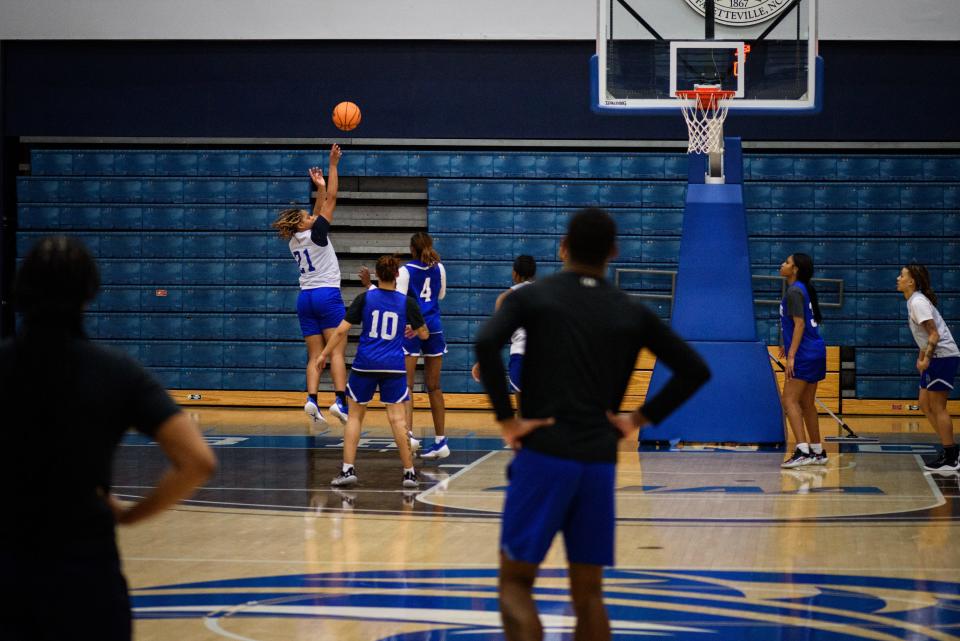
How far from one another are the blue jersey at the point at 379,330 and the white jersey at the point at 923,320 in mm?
3868

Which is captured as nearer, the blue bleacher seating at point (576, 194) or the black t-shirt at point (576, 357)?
the black t-shirt at point (576, 357)

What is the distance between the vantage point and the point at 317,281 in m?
10.9

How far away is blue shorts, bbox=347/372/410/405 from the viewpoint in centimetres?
843

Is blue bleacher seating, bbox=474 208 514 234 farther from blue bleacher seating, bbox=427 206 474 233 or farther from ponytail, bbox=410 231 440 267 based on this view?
ponytail, bbox=410 231 440 267

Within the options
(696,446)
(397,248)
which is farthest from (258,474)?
(397,248)

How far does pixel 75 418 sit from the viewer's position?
2.48 meters

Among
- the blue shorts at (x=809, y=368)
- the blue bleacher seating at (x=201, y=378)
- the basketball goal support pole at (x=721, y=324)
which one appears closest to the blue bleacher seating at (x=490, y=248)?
the blue bleacher seating at (x=201, y=378)

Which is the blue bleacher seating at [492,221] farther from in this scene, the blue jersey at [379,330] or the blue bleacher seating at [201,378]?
the blue jersey at [379,330]

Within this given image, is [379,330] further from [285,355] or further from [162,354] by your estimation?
[162,354]

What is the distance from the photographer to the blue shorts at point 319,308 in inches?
433

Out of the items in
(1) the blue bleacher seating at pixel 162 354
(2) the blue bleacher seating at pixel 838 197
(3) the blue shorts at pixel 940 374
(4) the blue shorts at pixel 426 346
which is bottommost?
(1) the blue bleacher seating at pixel 162 354

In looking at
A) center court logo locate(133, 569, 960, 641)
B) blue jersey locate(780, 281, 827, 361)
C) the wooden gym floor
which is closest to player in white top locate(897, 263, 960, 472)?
the wooden gym floor

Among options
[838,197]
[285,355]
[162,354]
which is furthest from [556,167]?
[162,354]

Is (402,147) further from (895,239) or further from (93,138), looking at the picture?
(895,239)
